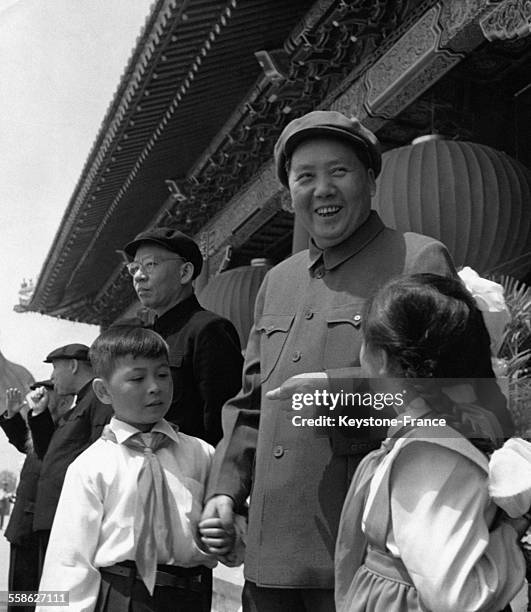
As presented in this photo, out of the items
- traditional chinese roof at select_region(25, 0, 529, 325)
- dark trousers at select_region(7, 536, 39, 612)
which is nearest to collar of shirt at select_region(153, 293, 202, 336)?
dark trousers at select_region(7, 536, 39, 612)

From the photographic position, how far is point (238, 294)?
6.36m

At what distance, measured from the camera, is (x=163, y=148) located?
6.07 meters

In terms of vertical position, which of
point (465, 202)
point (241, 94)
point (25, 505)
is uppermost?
point (241, 94)

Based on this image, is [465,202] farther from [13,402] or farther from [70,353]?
[13,402]

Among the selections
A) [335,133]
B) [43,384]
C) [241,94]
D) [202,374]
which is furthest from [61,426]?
[241,94]

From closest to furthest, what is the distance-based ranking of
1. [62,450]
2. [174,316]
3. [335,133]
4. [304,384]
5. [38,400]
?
[304,384] → [335,133] → [174,316] → [62,450] → [38,400]

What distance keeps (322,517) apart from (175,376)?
0.85 meters

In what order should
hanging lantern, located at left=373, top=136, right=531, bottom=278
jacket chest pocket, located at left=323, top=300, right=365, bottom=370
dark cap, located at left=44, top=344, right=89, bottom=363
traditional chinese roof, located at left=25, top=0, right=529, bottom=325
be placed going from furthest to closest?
traditional chinese roof, located at left=25, top=0, right=529, bottom=325
hanging lantern, located at left=373, top=136, right=531, bottom=278
dark cap, located at left=44, top=344, right=89, bottom=363
jacket chest pocket, located at left=323, top=300, right=365, bottom=370

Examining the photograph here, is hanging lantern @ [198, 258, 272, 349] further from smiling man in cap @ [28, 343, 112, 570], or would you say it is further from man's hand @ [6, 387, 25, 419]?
smiling man in cap @ [28, 343, 112, 570]

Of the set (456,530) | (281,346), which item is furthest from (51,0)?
(456,530)

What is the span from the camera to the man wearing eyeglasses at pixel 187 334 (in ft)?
6.95

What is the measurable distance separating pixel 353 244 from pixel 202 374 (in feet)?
2.37

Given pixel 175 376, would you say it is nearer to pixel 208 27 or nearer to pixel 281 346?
pixel 281 346

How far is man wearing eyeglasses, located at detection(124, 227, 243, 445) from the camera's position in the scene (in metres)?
2.12
